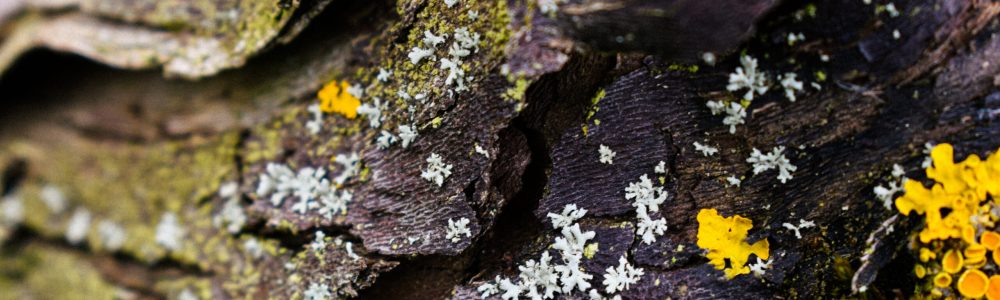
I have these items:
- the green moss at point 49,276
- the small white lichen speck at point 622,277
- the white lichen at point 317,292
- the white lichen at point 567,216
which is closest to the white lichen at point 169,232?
the green moss at point 49,276

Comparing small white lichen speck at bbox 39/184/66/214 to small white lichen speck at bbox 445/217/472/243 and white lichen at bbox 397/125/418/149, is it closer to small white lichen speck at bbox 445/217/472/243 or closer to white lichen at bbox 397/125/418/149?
white lichen at bbox 397/125/418/149

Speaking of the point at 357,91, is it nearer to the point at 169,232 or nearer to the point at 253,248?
the point at 253,248

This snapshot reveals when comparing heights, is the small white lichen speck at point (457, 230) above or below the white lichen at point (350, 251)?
below

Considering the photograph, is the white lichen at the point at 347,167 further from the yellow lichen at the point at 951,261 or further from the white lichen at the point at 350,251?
the yellow lichen at the point at 951,261

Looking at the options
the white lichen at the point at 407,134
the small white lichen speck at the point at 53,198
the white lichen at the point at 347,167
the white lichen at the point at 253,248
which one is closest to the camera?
the white lichen at the point at 407,134

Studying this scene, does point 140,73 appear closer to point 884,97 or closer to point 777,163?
point 777,163

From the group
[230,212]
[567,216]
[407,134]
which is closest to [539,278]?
[567,216]
